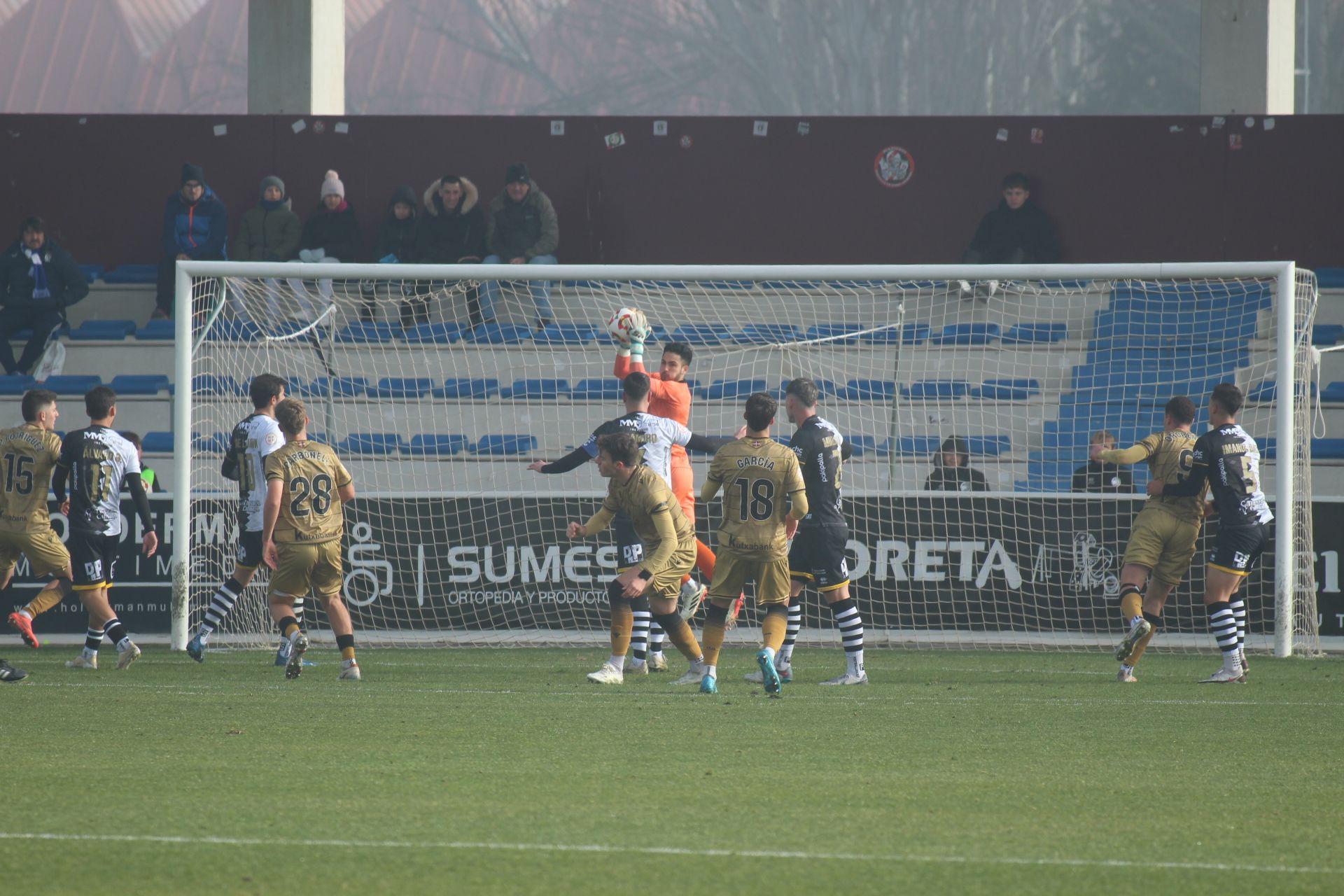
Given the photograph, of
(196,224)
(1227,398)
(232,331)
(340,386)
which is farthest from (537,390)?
(1227,398)

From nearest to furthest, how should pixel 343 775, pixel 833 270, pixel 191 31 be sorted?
pixel 343 775 < pixel 833 270 < pixel 191 31

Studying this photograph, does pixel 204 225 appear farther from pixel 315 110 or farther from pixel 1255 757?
pixel 1255 757

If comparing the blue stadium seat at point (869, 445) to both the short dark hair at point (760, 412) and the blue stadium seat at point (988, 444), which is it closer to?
the blue stadium seat at point (988, 444)

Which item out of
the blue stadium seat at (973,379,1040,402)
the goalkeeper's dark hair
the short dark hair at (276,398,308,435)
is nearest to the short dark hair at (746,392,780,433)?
the goalkeeper's dark hair

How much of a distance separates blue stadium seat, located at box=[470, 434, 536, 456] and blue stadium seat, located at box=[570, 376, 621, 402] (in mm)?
661

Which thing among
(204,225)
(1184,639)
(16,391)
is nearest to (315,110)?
(204,225)

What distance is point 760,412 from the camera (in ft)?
29.7

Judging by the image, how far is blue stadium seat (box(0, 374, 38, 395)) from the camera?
16250 mm

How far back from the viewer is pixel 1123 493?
40.9 ft

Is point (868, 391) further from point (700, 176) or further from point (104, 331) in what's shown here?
point (104, 331)

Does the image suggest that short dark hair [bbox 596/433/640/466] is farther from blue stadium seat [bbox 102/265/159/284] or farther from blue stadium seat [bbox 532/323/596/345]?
blue stadium seat [bbox 102/265/159/284]

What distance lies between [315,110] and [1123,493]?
1134 cm

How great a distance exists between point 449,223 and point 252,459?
21.6ft

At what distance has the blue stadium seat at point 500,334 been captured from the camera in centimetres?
1530
